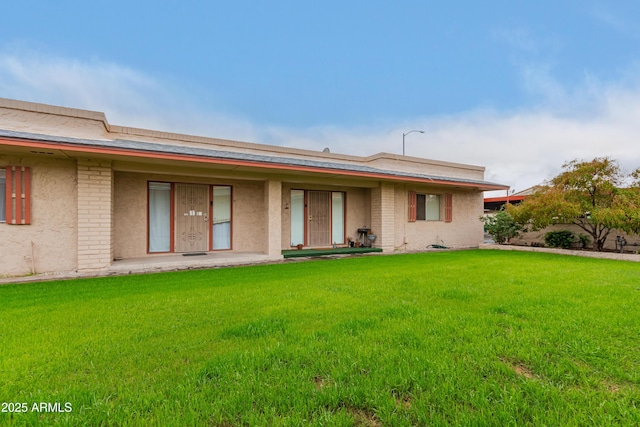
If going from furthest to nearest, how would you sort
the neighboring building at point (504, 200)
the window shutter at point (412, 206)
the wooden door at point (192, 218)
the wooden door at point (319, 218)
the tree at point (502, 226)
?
the neighboring building at point (504, 200), the tree at point (502, 226), the window shutter at point (412, 206), the wooden door at point (319, 218), the wooden door at point (192, 218)

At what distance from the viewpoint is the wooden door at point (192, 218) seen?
8883 mm

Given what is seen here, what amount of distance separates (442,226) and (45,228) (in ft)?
43.3

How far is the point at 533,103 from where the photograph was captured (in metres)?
13.2

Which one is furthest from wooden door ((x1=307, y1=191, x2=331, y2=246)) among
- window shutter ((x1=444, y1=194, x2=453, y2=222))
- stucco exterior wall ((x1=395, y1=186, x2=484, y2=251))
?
window shutter ((x1=444, y1=194, x2=453, y2=222))

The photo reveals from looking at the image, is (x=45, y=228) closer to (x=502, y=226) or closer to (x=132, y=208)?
(x=132, y=208)

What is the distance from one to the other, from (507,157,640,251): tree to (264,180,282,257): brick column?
349 inches

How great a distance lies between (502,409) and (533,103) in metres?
15.6

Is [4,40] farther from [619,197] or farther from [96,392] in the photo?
[619,197]

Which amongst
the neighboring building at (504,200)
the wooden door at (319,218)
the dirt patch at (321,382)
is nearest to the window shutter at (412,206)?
the wooden door at (319,218)

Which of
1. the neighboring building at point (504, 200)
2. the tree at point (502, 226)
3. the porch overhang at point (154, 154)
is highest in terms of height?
the porch overhang at point (154, 154)

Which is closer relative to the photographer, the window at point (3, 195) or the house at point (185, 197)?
the window at point (3, 195)

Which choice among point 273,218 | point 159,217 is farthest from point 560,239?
point 159,217

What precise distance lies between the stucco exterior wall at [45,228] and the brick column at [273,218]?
4.68 metres

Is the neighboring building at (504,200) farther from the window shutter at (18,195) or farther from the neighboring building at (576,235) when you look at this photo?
the window shutter at (18,195)
